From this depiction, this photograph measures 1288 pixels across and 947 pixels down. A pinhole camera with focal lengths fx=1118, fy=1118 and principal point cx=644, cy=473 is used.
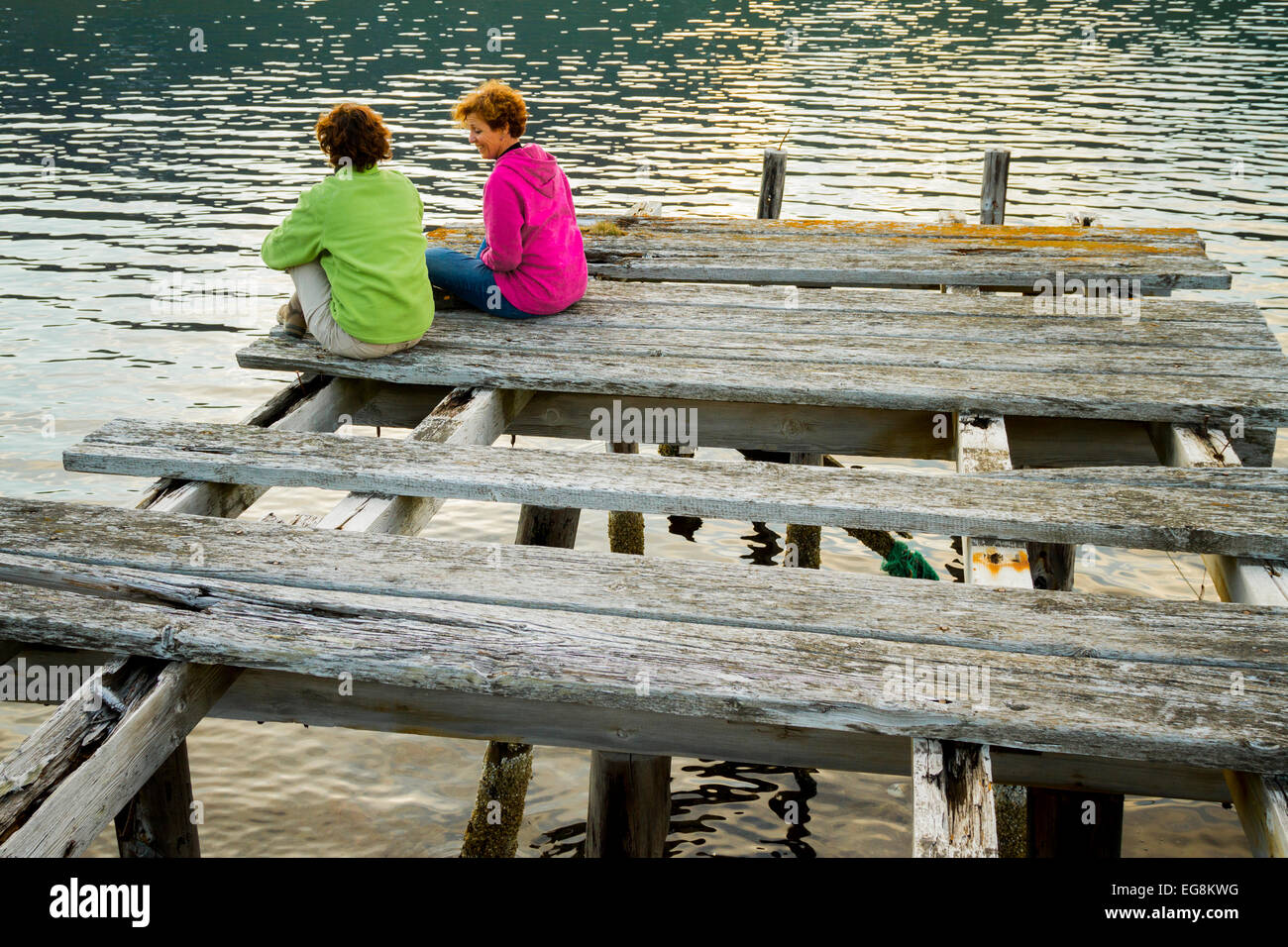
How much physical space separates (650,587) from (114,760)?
5.38ft

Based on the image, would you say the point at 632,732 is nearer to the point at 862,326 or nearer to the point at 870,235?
the point at 862,326

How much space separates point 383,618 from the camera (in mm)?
3457

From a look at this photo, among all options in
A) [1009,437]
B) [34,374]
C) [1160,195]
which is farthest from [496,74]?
[1009,437]

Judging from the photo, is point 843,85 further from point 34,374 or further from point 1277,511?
point 1277,511

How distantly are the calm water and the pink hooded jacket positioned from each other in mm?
2813

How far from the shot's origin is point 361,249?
18.9ft

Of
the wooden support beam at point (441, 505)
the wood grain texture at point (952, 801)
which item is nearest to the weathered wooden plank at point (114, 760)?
the wooden support beam at point (441, 505)

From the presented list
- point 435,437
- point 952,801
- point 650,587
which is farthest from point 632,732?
point 435,437

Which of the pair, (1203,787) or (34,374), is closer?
(1203,787)

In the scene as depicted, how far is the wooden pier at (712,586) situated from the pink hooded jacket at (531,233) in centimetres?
23

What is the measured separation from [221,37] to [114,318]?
25.2 metres

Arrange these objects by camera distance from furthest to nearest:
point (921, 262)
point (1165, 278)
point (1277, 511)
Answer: point (921, 262)
point (1165, 278)
point (1277, 511)
